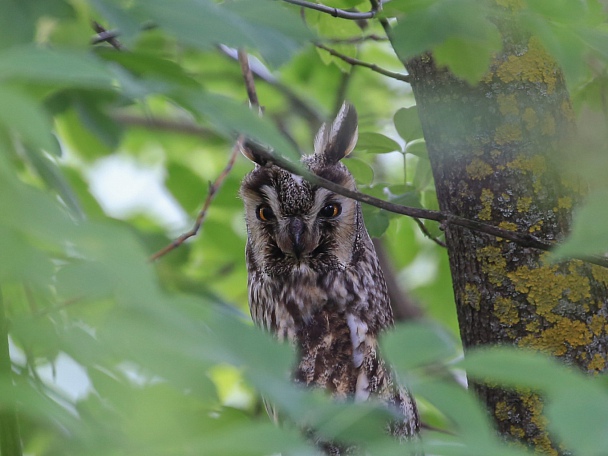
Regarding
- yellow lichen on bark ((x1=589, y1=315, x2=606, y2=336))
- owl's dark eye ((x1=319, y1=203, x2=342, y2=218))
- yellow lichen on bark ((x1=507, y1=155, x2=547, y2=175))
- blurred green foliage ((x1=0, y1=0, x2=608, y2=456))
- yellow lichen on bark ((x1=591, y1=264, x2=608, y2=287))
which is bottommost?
blurred green foliage ((x1=0, y1=0, x2=608, y2=456))

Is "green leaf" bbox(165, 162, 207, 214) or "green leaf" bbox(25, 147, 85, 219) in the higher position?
"green leaf" bbox(165, 162, 207, 214)

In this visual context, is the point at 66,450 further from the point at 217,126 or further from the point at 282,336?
the point at 282,336

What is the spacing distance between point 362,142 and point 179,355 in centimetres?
136

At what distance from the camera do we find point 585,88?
5.63 ft

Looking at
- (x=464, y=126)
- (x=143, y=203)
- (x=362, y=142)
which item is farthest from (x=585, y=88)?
(x=143, y=203)

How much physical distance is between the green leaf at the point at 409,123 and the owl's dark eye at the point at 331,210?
477 millimetres

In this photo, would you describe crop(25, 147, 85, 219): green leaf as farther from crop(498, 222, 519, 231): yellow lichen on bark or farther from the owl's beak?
the owl's beak

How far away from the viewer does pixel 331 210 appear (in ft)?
7.29

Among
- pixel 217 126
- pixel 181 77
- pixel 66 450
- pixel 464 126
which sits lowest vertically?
pixel 66 450

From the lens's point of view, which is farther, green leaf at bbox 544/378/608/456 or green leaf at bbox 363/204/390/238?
green leaf at bbox 363/204/390/238

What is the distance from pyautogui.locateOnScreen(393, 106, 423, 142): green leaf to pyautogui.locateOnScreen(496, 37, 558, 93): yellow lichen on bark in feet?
0.92

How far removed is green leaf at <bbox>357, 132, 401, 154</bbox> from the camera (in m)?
1.80

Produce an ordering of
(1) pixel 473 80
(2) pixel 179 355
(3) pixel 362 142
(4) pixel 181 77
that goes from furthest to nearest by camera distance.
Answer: (3) pixel 362 142
(1) pixel 473 80
(4) pixel 181 77
(2) pixel 179 355

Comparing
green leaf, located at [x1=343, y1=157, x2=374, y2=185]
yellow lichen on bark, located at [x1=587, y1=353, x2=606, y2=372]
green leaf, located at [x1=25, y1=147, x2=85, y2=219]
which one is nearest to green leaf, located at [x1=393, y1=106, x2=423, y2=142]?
green leaf, located at [x1=343, y1=157, x2=374, y2=185]
